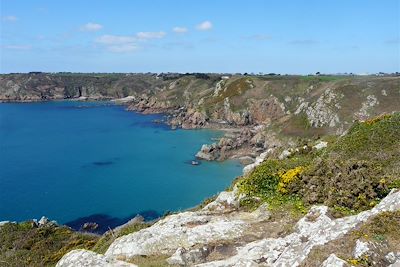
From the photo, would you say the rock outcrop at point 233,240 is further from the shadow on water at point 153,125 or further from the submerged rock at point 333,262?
the shadow on water at point 153,125

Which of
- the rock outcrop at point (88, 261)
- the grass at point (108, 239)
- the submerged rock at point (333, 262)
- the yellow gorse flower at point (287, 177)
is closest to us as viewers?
the submerged rock at point (333, 262)

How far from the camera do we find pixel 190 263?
14914mm

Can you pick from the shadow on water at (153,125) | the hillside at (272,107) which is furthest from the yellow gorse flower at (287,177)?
the shadow on water at (153,125)

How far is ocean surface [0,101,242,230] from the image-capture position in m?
57.9

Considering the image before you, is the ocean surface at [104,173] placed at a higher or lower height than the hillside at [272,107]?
lower

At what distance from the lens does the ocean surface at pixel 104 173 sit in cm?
5791

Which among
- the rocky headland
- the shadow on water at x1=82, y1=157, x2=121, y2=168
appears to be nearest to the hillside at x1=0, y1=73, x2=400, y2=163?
the shadow on water at x1=82, y1=157, x2=121, y2=168

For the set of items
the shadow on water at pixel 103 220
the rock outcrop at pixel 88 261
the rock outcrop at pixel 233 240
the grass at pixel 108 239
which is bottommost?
the shadow on water at pixel 103 220

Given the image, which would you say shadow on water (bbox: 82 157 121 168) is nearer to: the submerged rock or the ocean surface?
the ocean surface

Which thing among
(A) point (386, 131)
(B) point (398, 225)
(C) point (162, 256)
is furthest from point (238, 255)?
(A) point (386, 131)

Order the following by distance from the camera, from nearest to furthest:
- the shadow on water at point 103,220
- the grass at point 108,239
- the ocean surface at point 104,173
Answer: the grass at point 108,239
the shadow on water at point 103,220
the ocean surface at point 104,173

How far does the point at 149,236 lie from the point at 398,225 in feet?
33.2

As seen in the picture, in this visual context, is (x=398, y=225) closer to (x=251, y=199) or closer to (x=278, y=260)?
(x=278, y=260)

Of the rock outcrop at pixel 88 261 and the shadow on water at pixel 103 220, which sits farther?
the shadow on water at pixel 103 220
